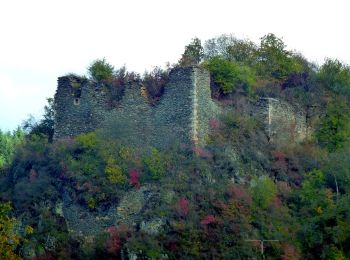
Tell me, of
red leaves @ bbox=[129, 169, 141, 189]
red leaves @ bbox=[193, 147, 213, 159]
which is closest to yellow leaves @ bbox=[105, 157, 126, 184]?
red leaves @ bbox=[129, 169, 141, 189]

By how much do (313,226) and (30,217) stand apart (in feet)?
34.6

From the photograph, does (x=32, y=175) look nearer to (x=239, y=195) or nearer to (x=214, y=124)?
(x=214, y=124)

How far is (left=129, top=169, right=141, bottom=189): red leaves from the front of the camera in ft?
96.5

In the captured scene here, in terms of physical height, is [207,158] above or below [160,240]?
above

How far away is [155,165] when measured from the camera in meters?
29.6

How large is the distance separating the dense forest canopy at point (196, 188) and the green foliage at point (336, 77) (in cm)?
69

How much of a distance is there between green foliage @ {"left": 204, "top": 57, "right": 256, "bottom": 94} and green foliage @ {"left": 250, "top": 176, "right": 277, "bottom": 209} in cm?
436

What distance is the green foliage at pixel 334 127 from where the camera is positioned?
33.7m

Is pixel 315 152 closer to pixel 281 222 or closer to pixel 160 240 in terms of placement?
pixel 281 222

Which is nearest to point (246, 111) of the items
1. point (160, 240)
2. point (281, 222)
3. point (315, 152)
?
point (315, 152)

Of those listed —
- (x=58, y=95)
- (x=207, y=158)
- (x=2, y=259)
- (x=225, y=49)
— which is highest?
(x=225, y=49)

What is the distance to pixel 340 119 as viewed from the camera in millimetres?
34219

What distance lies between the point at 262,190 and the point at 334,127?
6.34m

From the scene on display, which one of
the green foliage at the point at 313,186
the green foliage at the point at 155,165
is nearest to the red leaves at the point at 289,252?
the green foliage at the point at 313,186
